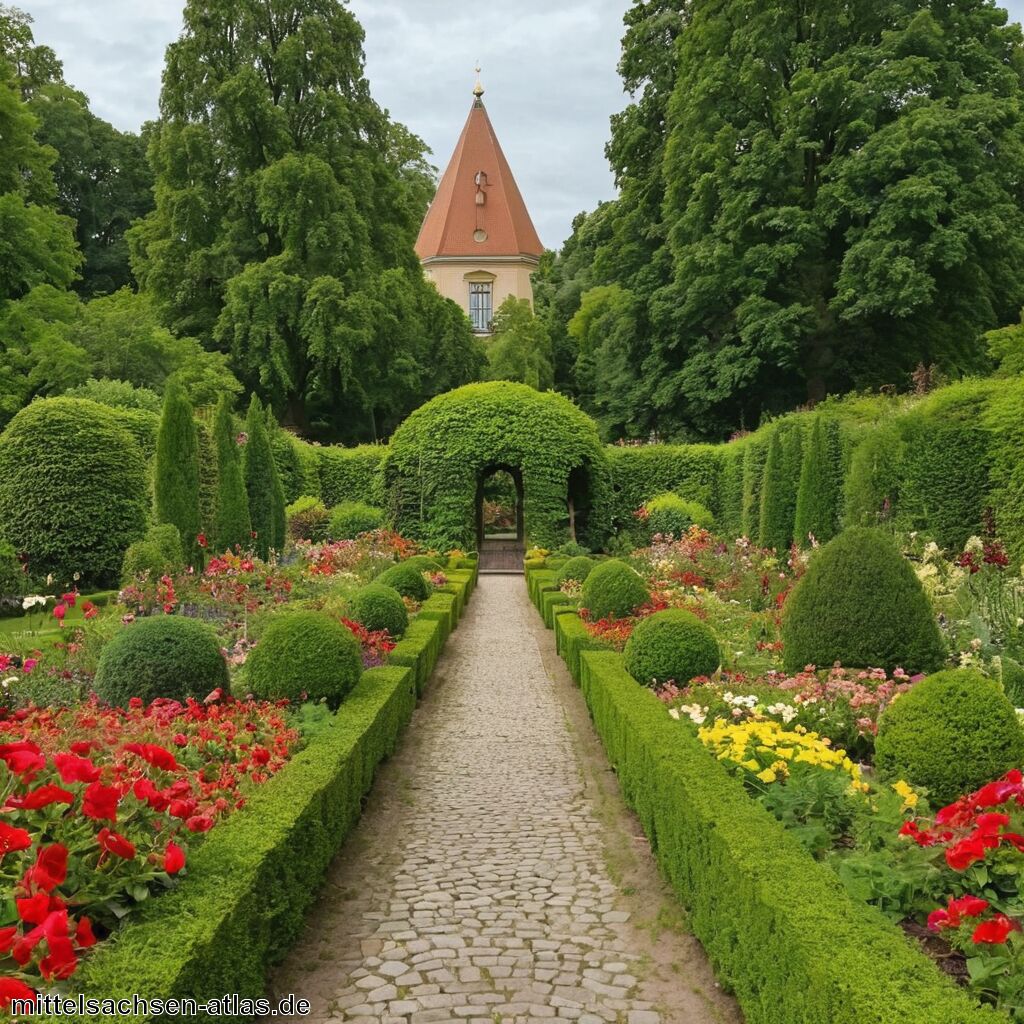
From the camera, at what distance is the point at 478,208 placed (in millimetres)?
49969

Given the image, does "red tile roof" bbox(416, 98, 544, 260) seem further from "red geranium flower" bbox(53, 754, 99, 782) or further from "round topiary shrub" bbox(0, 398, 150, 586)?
"red geranium flower" bbox(53, 754, 99, 782)

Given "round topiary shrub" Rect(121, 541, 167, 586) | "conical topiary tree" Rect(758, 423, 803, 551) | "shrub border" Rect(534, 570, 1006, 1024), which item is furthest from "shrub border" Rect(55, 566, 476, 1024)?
"conical topiary tree" Rect(758, 423, 803, 551)

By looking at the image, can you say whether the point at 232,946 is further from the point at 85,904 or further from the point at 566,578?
the point at 566,578

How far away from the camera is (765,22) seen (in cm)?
2283

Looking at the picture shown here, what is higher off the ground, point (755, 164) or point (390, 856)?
point (755, 164)

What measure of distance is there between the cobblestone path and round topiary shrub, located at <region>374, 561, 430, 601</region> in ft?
18.9

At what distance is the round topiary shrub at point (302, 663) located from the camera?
6383 mm

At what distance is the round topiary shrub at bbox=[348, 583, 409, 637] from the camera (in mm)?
9844

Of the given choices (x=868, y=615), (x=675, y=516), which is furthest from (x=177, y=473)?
(x=675, y=516)

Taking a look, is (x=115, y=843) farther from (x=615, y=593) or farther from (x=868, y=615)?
(x=615, y=593)

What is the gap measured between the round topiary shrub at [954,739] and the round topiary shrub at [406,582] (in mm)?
9393

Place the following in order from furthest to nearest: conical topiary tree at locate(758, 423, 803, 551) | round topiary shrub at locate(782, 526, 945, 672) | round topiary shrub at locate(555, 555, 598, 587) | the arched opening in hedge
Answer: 1. the arched opening in hedge
2. conical topiary tree at locate(758, 423, 803, 551)
3. round topiary shrub at locate(555, 555, 598, 587)
4. round topiary shrub at locate(782, 526, 945, 672)

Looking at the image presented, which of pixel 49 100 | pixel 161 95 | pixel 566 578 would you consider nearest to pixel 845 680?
pixel 566 578

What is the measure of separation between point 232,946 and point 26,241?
21248 mm
